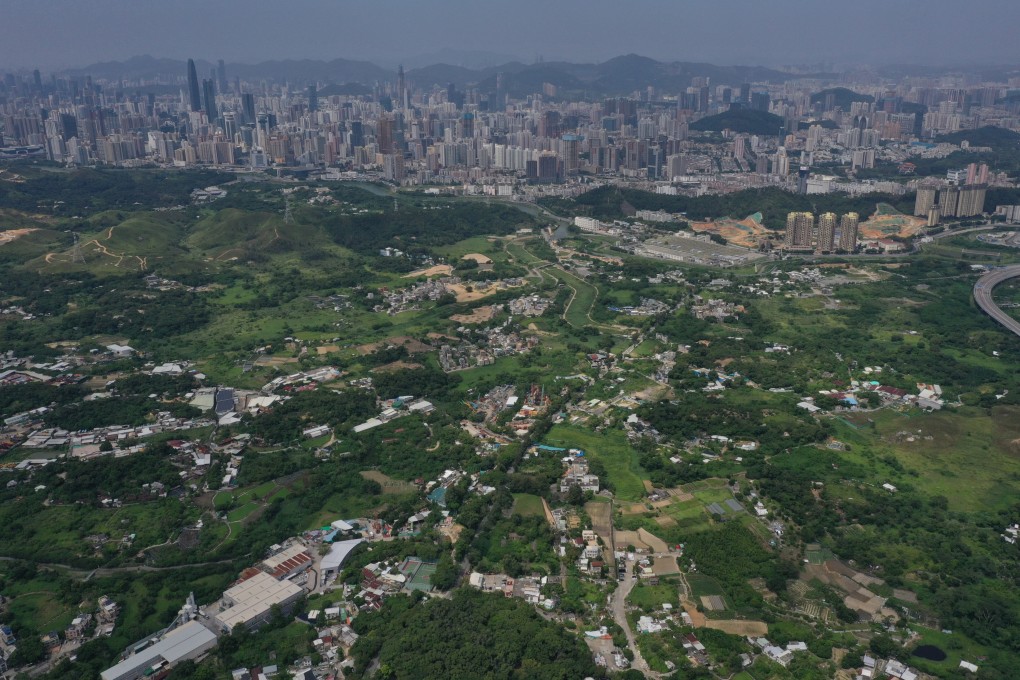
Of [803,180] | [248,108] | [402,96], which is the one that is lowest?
[803,180]

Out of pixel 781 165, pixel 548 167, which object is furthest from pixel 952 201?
pixel 548 167

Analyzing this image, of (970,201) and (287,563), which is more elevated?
(970,201)

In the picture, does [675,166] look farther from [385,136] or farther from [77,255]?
[77,255]

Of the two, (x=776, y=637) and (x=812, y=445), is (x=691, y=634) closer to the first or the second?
(x=776, y=637)

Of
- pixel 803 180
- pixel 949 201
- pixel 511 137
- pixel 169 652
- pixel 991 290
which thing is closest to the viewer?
pixel 169 652

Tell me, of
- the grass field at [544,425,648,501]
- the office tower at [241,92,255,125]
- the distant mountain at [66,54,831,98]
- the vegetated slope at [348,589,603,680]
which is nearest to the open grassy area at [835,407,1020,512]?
the grass field at [544,425,648,501]

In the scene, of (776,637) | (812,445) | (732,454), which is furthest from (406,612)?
(812,445)
